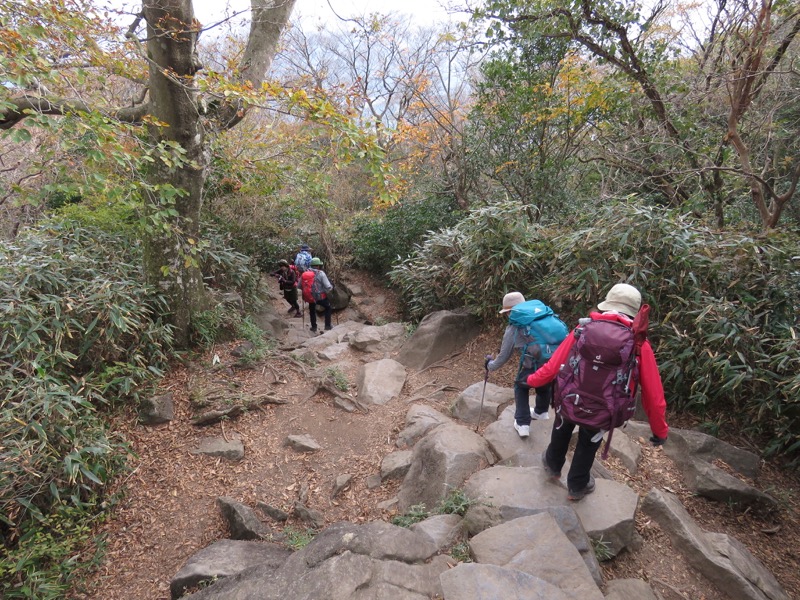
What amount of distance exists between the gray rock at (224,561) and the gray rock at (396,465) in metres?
1.34

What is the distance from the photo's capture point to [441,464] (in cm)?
383

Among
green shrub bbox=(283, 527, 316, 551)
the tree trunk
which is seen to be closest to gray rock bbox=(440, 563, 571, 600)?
green shrub bbox=(283, 527, 316, 551)

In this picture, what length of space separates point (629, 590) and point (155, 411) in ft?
16.2

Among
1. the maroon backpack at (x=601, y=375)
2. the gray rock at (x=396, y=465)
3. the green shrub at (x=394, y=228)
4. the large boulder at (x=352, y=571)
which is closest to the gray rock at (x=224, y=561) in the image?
the large boulder at (x=352, y=571)

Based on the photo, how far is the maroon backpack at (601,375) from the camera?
8.83 ft

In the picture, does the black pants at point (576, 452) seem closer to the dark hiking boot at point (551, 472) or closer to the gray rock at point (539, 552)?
the dark hiking boot at point (551, 472)

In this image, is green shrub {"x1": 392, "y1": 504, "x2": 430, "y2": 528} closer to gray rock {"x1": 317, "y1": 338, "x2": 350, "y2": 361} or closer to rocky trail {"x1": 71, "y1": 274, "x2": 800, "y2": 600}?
rocky trail {"x1": 71, "y1": 274, "x2": 800, "y2": 600}

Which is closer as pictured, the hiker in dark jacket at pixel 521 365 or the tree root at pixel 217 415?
the hiker in dark jacket at pixel 521 365

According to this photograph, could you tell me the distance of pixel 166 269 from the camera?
212 inches

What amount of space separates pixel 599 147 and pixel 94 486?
9418 millimetres

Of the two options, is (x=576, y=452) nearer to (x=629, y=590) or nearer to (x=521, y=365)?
(x=629, y=590)

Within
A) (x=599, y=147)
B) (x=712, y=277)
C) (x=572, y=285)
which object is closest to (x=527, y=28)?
(x=599, y=147)

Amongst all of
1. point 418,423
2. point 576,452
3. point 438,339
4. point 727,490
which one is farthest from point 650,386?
point 438,339

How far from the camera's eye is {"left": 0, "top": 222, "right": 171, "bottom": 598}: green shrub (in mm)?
3475
